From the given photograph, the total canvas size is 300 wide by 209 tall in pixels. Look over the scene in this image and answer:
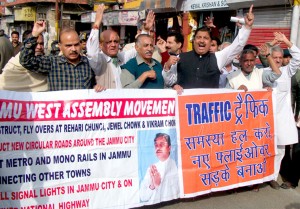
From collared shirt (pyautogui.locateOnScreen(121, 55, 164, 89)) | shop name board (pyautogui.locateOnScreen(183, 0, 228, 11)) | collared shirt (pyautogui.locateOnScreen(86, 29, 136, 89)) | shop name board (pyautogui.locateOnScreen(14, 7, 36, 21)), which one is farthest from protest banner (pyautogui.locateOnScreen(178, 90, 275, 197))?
shop name board (pyautogui.locateOnScreen(14, 7, 36, 21))

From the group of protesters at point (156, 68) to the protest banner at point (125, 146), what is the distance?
0.85 ft

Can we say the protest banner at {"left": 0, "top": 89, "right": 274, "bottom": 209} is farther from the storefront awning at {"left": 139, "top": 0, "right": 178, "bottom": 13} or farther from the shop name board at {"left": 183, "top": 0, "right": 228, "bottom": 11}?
the storefront awning at {"left": 139, "top": 0, "right": 178, "bottom": 13}

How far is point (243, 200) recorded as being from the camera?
14.5ft

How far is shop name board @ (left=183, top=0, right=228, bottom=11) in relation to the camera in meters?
11.4

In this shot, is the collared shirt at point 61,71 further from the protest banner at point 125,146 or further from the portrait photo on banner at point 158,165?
the portrait photo on banner at point 158,165

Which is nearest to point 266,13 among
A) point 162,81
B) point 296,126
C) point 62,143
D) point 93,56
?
point 296,126

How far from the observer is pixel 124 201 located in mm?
3729

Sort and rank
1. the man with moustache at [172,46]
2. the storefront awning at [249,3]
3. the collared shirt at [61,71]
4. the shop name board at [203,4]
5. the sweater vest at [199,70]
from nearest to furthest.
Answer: the collared shirt at [61,71], the sweater vest at [199,70], the man with moustache at [172,46], the storefront awning at [249,3], the shop name board at [203,4]

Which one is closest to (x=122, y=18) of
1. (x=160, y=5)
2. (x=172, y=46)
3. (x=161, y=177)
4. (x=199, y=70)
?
(x=160, y=5)

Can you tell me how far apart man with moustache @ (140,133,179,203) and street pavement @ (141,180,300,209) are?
0.28 m

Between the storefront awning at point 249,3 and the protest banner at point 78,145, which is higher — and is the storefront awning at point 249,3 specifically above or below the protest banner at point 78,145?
above

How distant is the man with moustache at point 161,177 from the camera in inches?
152

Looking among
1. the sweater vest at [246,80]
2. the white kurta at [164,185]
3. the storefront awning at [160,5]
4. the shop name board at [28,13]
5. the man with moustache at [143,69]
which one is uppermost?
the shop name board at [28,13]

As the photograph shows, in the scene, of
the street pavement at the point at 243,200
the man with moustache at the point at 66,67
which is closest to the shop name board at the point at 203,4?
the street pavement at the point at 243,200
